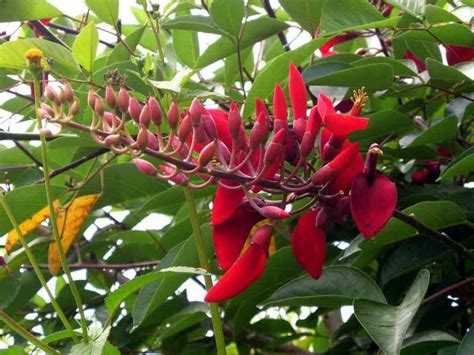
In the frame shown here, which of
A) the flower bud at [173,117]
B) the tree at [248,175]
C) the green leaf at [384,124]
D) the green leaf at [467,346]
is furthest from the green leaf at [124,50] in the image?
the green leaf at [467,346]

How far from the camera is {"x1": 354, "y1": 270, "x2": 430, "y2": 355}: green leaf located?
2.09ft

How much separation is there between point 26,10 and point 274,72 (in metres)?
0.29

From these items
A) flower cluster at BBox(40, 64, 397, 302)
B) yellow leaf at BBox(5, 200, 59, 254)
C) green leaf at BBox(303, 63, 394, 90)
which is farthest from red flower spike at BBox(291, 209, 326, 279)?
yellow leaf at BBox(5, 200, 59, 254)

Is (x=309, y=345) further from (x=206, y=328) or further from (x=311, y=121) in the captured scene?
(x=311, y=121)

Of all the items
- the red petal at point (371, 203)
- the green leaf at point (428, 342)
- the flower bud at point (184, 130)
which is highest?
the flower bud at point (184, 130)

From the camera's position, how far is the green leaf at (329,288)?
765 millimetres

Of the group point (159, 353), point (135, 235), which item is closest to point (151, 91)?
point (135, 235)

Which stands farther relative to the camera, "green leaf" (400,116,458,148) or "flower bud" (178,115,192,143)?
"green leaf" (400,116,458,148)

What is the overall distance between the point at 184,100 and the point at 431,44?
0.35 m

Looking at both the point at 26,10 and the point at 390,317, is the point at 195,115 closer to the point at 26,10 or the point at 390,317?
Answer: the point at 390,317

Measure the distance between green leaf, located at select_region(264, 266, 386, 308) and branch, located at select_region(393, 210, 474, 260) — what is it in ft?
0.23

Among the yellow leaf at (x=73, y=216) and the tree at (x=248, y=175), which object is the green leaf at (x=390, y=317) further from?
the yellow leaf at (x=73, y=216)

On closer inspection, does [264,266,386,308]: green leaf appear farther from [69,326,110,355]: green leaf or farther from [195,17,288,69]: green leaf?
[195,17,288,69]: green leaf

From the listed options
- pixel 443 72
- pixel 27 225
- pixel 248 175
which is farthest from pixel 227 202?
pixel 27 225
